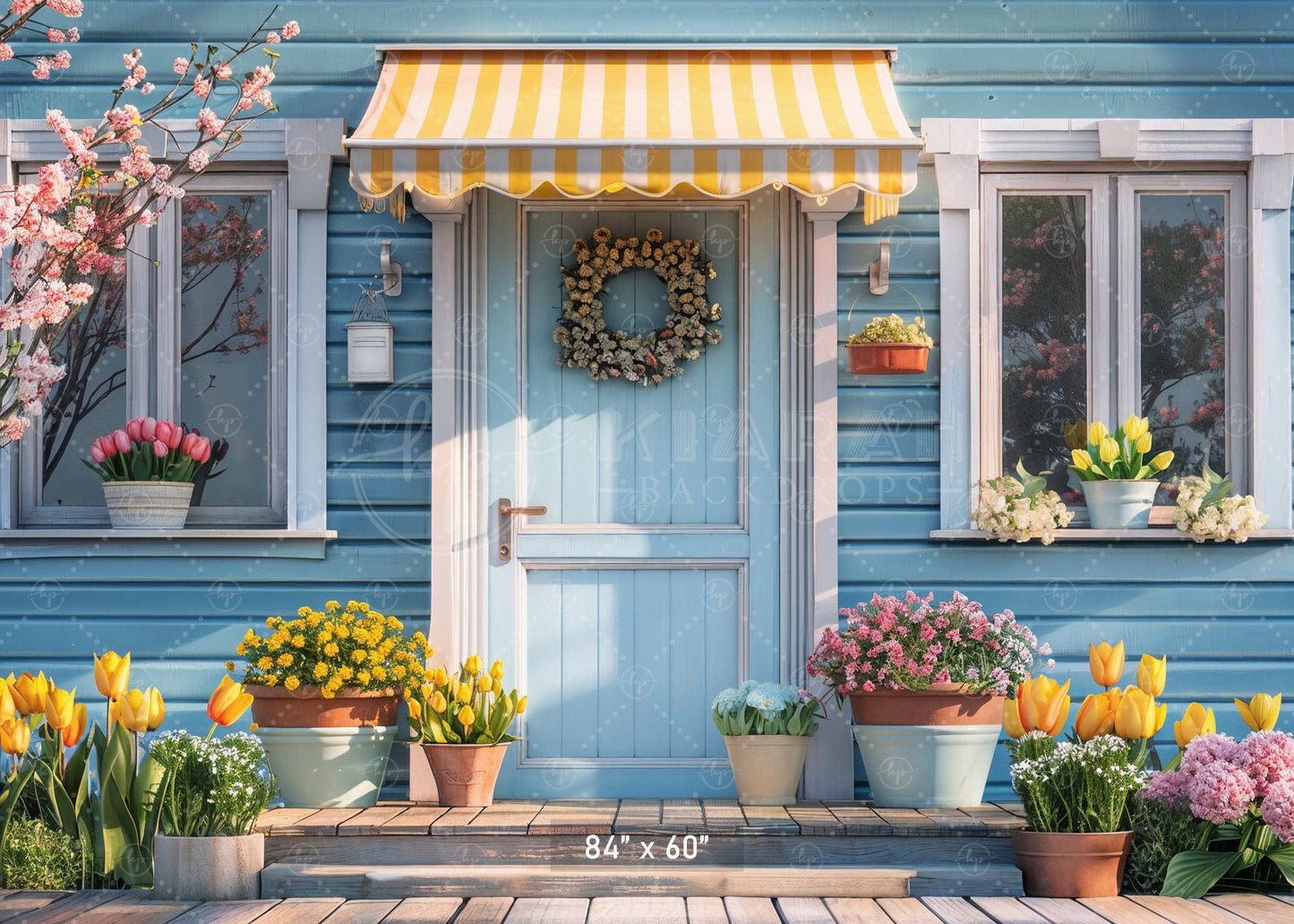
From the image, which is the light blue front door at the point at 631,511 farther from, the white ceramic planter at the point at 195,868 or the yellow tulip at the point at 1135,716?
the yellow tulip at the point at 1135,716

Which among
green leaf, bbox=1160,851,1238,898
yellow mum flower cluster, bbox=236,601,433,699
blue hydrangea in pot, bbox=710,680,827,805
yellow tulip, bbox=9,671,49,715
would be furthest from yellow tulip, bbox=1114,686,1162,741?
yellow tulip, bbox=9,671,49,715

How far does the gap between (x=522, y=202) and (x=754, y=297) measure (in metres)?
0.98

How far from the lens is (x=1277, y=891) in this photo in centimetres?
416

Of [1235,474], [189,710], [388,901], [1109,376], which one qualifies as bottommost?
[388,901]

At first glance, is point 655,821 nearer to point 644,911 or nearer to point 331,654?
point 644,911

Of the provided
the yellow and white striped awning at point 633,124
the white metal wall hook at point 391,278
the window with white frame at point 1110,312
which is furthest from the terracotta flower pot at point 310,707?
the window with white frame at point 1110,312

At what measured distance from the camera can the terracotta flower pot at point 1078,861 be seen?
4152mm

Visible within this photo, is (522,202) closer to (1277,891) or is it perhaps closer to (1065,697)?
(1065,697)

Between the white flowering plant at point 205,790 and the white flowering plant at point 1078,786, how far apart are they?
2442 mm

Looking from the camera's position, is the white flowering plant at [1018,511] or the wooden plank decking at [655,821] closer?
the wooden plank decking at [655,821]

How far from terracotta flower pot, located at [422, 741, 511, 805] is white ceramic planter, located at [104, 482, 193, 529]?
139 cm

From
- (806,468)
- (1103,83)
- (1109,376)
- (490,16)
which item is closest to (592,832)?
(806,468)

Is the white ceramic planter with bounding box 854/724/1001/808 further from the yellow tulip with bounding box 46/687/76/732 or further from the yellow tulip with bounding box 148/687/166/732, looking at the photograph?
the yellow tulip with bounding box 46/687/76/732

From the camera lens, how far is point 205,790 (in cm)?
421
